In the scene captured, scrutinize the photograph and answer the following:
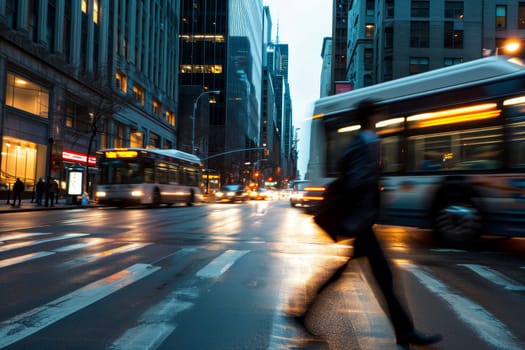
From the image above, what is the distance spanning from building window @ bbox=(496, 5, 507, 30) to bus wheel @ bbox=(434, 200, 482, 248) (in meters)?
49.4

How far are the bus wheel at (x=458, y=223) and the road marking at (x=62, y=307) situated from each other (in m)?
5.78

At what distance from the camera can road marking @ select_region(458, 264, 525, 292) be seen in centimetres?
572

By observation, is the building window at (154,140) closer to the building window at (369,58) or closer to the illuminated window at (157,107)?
the illuminated window at (157,107)

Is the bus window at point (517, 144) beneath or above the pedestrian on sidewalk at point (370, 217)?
above

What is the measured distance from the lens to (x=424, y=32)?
5128 centimetres

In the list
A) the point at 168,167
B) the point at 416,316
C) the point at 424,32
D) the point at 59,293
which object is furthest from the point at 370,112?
the point at 424,32

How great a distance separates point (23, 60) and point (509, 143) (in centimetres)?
2878

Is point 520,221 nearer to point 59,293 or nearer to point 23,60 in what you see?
point 59,293

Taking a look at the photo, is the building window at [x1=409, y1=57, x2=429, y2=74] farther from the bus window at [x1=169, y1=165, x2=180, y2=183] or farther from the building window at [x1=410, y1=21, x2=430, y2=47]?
the bus window at [x1=169, y1=165, x2=180, y2=183]

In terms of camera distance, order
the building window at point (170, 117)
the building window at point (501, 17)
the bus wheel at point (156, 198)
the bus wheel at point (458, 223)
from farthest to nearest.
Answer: the building window at point (170, 117) < the building window at point (501, 17) < the bus wheel at point (156, 198) < the bus wheel at point (458, 223)

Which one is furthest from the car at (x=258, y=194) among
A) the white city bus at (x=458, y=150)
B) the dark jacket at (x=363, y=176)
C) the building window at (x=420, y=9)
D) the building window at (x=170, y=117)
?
the dark jacket at (x=363, y=176)

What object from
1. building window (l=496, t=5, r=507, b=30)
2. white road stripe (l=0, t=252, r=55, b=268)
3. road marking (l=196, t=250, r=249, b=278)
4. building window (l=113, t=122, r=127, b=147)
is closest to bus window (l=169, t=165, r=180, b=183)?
building window (l=113, t=122, r=127, b=147)

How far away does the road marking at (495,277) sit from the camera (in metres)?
5.72

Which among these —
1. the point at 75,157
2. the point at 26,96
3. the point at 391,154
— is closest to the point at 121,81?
the point at 75,157
